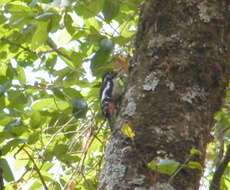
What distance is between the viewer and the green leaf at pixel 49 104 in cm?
168

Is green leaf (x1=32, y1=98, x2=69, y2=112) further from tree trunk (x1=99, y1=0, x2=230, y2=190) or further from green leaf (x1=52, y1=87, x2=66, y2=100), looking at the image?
tree trunk (x1=99, y1=0, x2=230, y2=190)

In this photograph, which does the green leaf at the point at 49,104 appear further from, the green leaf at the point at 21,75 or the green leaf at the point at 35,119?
the green leaf at the point at 21,75

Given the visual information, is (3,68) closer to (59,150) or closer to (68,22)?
(68,22)

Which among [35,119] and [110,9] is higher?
[110,9]

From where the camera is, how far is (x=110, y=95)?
1.27 m

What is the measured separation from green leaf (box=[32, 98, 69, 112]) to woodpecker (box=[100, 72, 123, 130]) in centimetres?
26

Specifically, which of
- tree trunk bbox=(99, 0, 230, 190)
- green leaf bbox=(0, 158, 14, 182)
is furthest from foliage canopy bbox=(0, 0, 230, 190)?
tree trunk bbox=(99, 0, 230, 190)

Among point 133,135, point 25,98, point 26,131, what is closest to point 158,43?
Result: point 133,135

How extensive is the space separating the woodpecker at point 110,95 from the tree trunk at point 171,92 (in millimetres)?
149

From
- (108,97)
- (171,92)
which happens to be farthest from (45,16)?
(171,92)

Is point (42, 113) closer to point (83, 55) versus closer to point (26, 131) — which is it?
point (26, 131)

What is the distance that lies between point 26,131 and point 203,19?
641mm

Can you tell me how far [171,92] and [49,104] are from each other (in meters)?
0.77

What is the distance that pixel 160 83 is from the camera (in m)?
0.99
